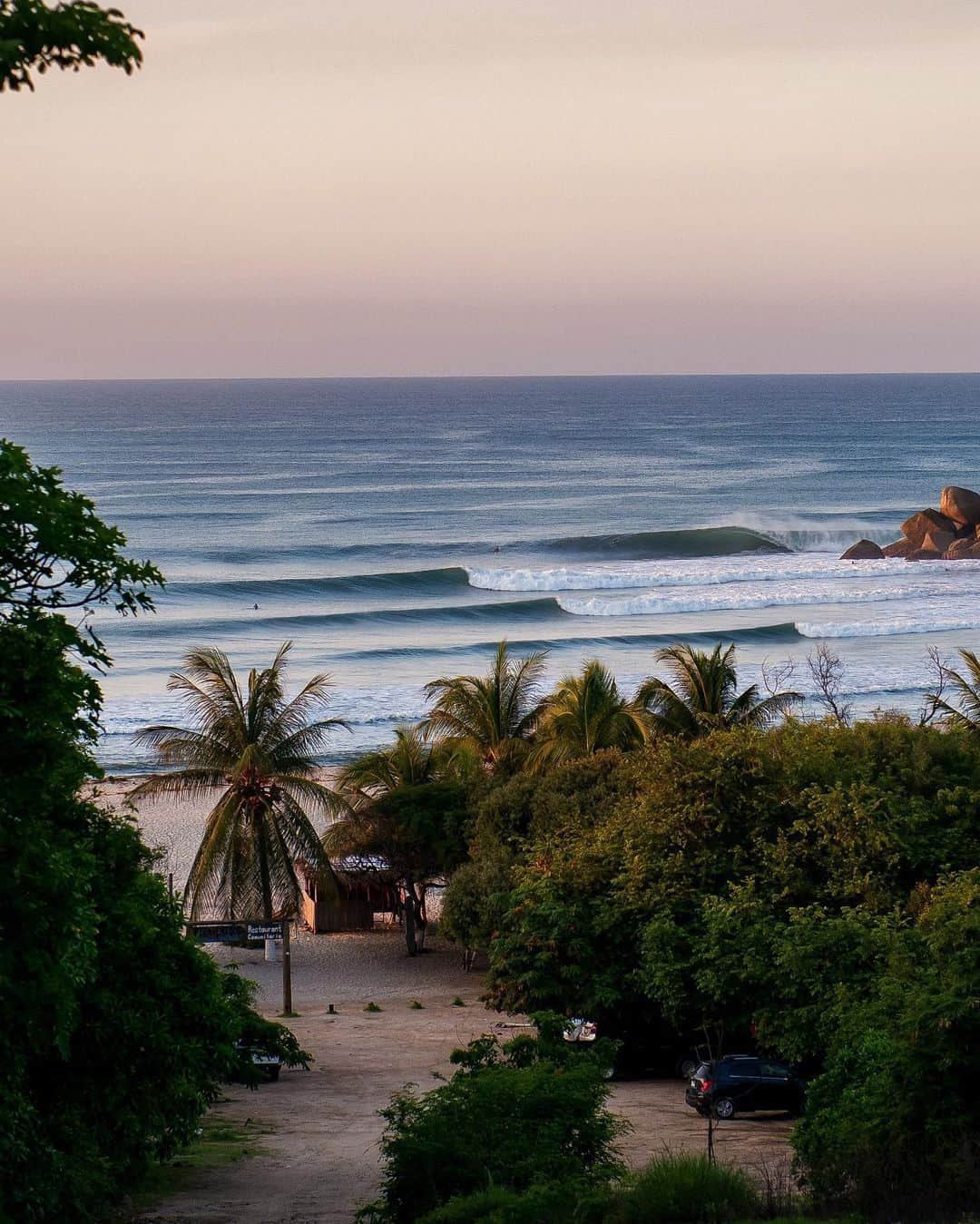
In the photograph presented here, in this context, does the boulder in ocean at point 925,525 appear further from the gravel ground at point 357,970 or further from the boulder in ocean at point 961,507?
the gravel ground at point 357,970

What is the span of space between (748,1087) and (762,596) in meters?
48.4

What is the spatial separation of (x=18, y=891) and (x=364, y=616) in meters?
54.4

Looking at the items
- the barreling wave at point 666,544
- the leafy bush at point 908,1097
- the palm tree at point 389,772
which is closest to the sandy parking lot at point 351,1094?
the leafy bush at point 908,1097

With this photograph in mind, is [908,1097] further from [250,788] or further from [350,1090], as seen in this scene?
[250,788]

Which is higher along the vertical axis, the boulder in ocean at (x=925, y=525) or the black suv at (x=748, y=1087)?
the boulder in ocean at (x=925, y=525)

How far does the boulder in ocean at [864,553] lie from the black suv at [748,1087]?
Result: 61.4 m

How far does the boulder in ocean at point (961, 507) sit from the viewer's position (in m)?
80.7

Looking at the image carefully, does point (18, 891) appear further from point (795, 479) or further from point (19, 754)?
point (795, 479)

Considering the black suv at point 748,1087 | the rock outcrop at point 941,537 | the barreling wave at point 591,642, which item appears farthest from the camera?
the rock outcrop at point 941,537

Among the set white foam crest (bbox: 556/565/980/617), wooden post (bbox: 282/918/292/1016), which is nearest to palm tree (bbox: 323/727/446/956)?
wooden post (bbox: 282/918/292/1016)

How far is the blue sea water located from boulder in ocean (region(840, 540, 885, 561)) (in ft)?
7.10

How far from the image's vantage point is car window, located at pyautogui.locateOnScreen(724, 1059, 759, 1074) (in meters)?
20.0

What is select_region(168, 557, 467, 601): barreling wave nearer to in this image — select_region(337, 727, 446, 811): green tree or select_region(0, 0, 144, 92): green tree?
select_region(337, 727, 446, 811): green tree

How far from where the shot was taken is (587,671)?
30.8 metres
